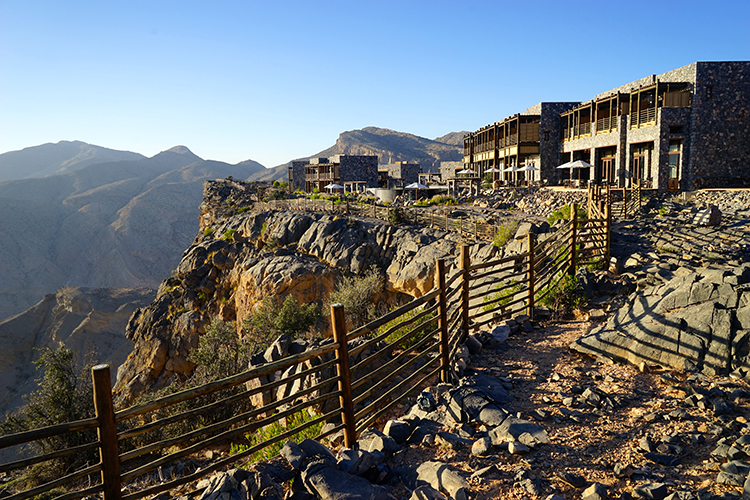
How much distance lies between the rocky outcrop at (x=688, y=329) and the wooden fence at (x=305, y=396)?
7.41 feet

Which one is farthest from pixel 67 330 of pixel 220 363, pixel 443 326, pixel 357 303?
pixel 443 326

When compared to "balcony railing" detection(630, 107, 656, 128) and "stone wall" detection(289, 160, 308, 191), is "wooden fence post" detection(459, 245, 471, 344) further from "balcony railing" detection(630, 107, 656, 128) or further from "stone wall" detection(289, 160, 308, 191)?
"stone wall" detection(289, 160, 308, 191)

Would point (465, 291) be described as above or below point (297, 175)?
below

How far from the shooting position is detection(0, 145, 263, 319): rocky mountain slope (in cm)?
9650

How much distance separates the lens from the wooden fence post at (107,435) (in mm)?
3270

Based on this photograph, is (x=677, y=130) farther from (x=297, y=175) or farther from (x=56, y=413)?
(x=297, y=175)

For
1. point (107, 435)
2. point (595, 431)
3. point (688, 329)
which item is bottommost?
point (595, 431)

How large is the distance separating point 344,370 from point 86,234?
5551 inches

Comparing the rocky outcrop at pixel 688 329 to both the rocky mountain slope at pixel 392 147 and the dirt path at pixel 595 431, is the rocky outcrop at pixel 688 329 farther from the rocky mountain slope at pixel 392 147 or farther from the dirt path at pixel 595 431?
the rocky mountain slope at pixel 392 147

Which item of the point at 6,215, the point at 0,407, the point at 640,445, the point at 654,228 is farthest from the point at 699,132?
the point at 6,215

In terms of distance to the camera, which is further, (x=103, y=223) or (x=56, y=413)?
(x=103, y=223)

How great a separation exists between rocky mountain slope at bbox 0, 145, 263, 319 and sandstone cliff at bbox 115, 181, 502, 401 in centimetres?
6700

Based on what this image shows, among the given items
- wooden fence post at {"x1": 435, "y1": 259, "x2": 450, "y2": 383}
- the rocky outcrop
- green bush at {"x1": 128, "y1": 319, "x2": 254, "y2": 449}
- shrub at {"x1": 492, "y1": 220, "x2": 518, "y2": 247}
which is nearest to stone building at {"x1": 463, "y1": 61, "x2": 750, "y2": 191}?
shrub at {"x1": 492, "y1": 220, "x2": 518, "y2": 247}

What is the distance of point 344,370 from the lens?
4.71 m
